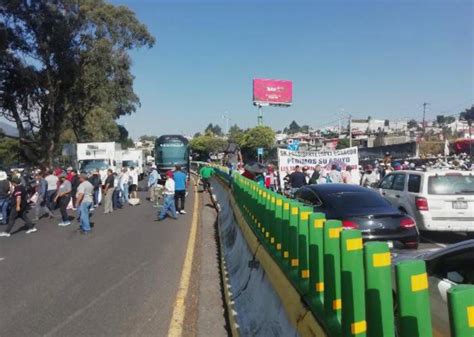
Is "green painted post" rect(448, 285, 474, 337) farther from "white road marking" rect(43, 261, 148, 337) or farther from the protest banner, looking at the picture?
the protest banner

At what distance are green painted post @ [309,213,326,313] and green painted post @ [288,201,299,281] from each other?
1.69 feet

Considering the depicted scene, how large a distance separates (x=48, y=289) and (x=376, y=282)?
645 centimetres

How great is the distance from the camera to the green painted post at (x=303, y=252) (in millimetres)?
4086

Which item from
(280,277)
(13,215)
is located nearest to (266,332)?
(280,277)

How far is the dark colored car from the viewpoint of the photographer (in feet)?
29.6

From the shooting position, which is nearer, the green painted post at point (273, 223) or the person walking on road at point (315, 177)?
the green painted post at point (273, 223)

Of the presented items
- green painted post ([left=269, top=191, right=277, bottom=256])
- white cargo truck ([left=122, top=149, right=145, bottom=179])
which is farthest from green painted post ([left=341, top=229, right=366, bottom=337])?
white cargo truck ([left=122, top=149, right=145, bottom=179])

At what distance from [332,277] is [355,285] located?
1.55ft

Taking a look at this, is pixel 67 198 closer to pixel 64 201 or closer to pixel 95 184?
pixel 64 201

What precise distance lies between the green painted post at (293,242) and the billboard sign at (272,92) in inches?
2917

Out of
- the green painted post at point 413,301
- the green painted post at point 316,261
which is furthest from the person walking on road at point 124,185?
the green painted post at point 413,301

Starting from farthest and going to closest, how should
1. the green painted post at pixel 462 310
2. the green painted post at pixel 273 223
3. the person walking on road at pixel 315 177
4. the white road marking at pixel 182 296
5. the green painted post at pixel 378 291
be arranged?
the person walking on road at pixel 315 177, the white road marking at pixel 182 296, the green painted post at pixel 273 223, the green painted post at pixel 378 291, the green painted post at pixel 462 310

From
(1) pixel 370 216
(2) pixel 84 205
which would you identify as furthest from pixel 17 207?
(1) pixel 370 216

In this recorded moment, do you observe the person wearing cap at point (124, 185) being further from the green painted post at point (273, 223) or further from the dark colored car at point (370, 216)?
the green painted post at point (273, 223)
